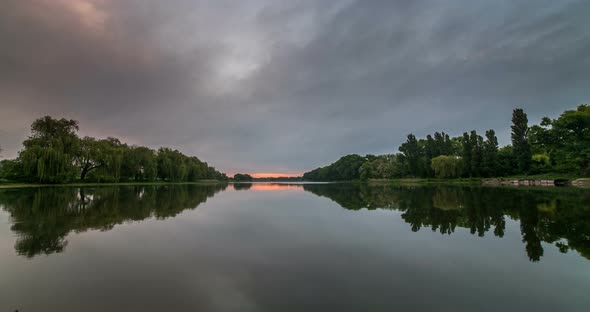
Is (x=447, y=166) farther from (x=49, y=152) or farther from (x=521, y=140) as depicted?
(x=49, y=152)

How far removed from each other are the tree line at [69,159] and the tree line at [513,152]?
68.0 meters

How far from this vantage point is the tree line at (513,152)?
4550cm

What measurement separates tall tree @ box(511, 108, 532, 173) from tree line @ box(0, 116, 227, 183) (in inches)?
3083

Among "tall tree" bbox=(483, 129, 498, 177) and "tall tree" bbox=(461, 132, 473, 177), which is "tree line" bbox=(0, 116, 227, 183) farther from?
"tall tree" bbox=(483, 129, 498, 177)

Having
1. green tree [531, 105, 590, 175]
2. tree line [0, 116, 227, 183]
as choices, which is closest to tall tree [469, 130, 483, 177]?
green tree [531, 105, 590, 175]

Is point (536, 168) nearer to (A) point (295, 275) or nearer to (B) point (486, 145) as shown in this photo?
(B) point (486, 145)

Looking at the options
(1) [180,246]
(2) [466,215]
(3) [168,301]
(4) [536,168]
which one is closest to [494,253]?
(2) [466,215]

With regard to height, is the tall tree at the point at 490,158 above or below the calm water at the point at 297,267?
above

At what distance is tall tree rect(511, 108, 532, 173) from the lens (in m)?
54.9

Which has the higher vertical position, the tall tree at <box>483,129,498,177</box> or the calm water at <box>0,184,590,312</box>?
the tall tree at <box>483,129,498,177</box>

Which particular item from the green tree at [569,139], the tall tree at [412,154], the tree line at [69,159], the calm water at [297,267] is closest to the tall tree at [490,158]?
the green tree at [569,139]

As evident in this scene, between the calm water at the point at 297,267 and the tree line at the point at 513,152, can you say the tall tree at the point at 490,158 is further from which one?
the calm water at the point at 297,267

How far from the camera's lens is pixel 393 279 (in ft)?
16.4

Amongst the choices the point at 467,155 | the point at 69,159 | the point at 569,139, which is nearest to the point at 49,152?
the point at 69,159
